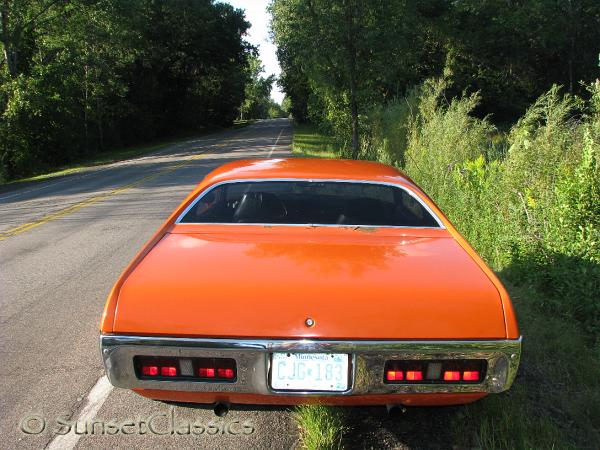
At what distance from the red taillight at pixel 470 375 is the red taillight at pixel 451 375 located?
1.3 inches

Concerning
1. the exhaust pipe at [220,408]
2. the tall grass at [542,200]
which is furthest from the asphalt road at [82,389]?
the tall grass at [542,200]

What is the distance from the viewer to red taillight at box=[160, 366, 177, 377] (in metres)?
2.25

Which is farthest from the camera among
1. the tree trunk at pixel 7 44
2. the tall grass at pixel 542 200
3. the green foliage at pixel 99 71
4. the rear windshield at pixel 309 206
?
the green foliage at pixel 99 71

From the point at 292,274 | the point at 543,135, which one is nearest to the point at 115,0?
the point at 543,135

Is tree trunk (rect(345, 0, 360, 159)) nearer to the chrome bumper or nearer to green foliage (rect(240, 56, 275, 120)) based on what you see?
the chrome bumper

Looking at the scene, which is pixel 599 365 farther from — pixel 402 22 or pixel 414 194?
pixel 402 22

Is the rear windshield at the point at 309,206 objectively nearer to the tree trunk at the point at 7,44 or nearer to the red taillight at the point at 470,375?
the red taillight at the point at 470,375

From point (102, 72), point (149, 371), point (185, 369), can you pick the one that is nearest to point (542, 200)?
point (185, 369)

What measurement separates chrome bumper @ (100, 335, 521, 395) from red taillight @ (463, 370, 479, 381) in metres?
0.03

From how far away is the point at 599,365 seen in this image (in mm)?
3381

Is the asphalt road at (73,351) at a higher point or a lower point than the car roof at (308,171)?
lower

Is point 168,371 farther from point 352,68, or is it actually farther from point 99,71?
point 99,71

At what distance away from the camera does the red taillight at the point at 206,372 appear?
224 cm

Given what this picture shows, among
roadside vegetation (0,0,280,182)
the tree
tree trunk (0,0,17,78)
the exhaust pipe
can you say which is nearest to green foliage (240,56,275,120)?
roadside vegetation (0,0,280,182)
